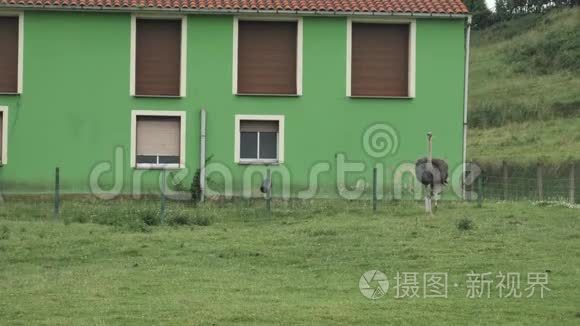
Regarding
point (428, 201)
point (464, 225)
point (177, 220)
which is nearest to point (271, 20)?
point (428, 201)

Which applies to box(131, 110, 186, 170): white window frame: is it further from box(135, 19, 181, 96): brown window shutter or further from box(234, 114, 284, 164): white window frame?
box(234, 114, 284, 164): white window frame

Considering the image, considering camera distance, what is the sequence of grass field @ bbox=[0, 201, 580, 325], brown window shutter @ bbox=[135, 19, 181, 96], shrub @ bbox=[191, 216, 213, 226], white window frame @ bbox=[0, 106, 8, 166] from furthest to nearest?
brown window shutter @ bbox=[135, 19, 181, 96] < white window frame @ bbox=[0, 106, 8, 166] < shrub @ bbox=[191, 216, 213, 226] < grass field @ bbox=[0, 201, 580, 325]

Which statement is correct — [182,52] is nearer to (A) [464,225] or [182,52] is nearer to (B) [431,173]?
(B) [431,173]

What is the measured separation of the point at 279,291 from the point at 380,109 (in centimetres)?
1553

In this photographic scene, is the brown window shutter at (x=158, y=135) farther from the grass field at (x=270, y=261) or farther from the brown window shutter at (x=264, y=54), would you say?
the grass field at (x=270, y=261)

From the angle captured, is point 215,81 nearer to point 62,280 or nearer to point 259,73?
point 259,73

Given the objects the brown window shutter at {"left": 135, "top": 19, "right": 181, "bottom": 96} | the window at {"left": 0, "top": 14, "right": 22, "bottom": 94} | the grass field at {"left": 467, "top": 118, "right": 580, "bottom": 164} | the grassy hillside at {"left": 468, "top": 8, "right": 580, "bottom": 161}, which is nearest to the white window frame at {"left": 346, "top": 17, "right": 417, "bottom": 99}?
the brown window shutter at {"left": 135, "top": 19, "right": 181, "bottom": 96}

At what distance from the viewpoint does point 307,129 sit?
92.8 ft

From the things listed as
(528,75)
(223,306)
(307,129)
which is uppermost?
(528,75)

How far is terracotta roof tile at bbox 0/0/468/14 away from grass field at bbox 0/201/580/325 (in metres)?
5.69

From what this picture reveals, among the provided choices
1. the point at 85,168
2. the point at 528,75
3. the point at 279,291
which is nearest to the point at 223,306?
the point at 279,291

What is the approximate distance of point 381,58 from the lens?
2839cm

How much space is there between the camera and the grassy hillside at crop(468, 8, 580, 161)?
4750 centimetres

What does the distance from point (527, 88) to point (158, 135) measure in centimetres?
3774
